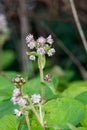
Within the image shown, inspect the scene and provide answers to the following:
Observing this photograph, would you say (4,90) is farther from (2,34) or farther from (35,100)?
(2,34)

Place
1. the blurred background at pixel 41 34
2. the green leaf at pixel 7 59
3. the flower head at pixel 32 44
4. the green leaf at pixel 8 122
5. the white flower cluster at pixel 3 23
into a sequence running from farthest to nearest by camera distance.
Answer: the green leaf at pixel 7 59, the blurred background at pixel 41 34, the white flower cluster at pixel 3 23, the green leaf at pixel 8 122, the flower head at pixel 32 44

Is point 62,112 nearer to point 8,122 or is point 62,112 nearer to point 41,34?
point 8,122

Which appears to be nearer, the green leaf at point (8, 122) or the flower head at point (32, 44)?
the flower head at point (32, 44)

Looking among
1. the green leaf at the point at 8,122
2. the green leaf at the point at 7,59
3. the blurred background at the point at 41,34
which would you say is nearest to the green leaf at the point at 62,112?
the green leaf at the point at 8,122

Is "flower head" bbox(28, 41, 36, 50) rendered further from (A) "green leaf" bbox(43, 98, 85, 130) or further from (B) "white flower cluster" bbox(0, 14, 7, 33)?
(B) "white flower cluster" bbox(0, 14, 7, 33)

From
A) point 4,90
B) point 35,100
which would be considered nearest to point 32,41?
point 35,100

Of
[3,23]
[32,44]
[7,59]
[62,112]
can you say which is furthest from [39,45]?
[7,59]

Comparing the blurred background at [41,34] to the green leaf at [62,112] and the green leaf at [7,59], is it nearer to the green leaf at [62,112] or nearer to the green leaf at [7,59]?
the green leaf at [7,59]
